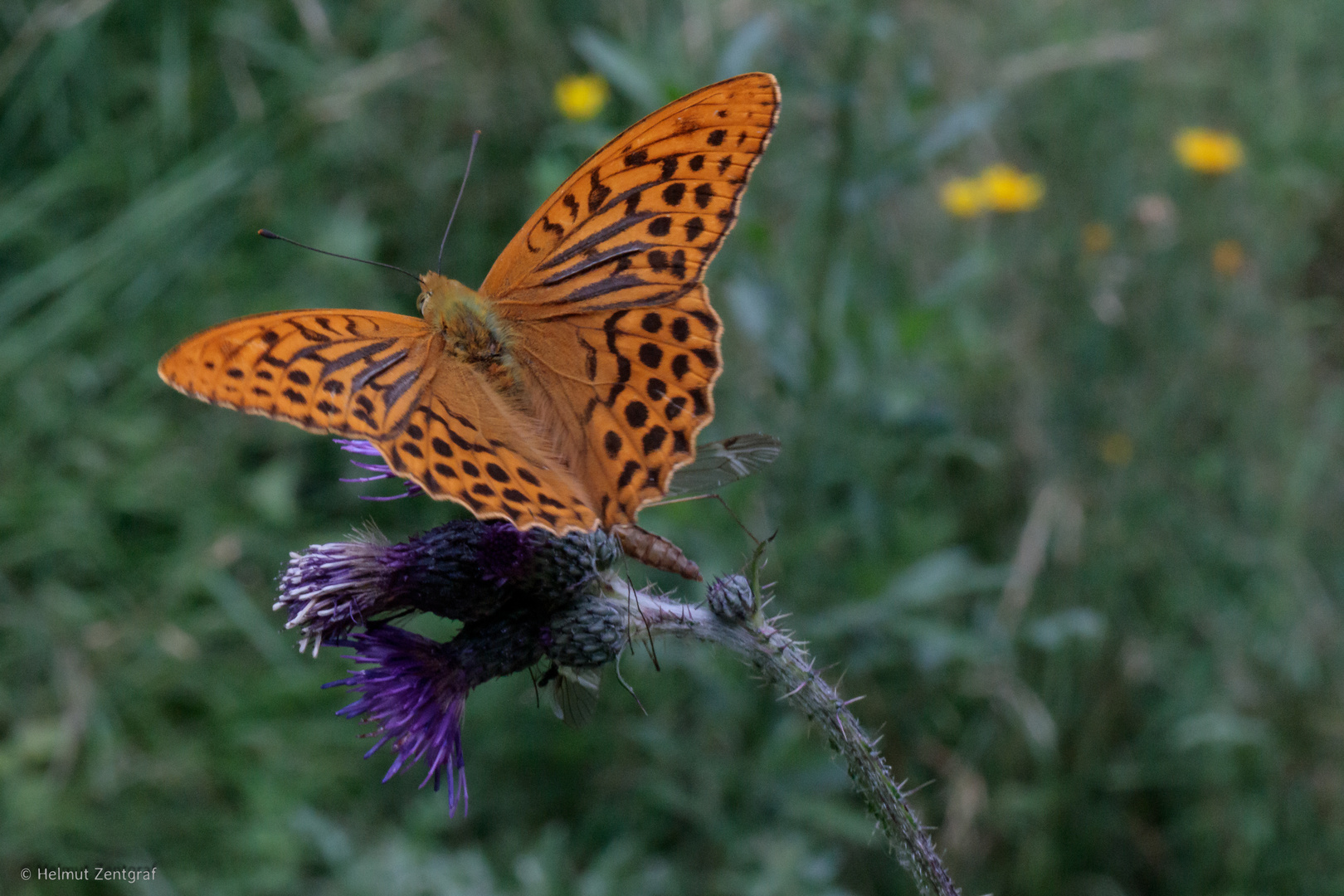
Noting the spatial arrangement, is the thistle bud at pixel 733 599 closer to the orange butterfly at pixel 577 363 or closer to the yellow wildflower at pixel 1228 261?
the orange butterfly at pixel 577 363

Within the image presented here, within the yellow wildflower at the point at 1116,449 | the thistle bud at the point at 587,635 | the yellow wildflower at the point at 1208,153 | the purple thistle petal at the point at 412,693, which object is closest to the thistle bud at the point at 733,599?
the thistle bud at the point at 587,635

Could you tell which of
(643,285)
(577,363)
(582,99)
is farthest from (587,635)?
(582,99)

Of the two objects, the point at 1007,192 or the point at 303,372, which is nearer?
the point at 303,372

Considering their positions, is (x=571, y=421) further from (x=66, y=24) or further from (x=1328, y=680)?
(x=66, y=24)

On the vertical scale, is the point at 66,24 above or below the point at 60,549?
above

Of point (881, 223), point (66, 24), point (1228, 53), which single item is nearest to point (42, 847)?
point (66, 24)

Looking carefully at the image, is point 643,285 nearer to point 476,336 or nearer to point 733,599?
point 476,336
